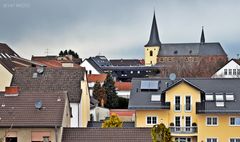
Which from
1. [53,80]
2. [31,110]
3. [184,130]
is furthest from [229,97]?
[31,110]

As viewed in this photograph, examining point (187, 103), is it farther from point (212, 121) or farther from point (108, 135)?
point (108, 135)

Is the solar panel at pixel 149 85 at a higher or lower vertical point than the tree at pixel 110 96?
lower

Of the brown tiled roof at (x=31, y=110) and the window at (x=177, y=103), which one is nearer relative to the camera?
the brown tiled roof at (x=31, y=110)

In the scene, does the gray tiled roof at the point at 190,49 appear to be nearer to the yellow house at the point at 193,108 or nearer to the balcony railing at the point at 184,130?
the yellow house at the point at 193,108

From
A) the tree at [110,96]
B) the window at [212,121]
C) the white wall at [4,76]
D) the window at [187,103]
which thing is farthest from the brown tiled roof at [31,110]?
the tree at [110,96]

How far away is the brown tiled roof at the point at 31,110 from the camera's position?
93.2ft

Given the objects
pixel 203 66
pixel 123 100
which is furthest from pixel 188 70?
pixel 123 100

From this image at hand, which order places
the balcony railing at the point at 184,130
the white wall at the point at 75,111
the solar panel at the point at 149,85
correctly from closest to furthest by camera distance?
the balcony railing at the point at 184,130 → the white wall at the point at 75,111 → the solar panel at the point at 149,85

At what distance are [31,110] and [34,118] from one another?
78 cm

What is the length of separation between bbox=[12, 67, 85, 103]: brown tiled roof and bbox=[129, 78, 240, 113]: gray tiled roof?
4539 mm

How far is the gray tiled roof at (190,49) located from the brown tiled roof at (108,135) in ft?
429

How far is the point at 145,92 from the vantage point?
40.8 meters

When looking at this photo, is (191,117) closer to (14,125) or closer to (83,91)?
(83,91)

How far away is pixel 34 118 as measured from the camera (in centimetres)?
2867
